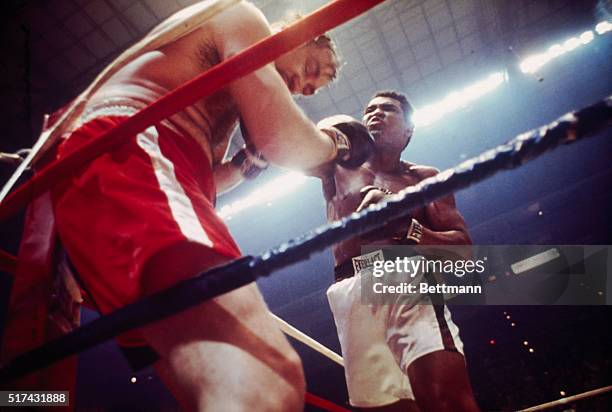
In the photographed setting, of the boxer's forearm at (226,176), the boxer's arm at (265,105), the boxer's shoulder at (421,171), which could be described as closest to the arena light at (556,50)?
the boxer's shoulder at (421,171)

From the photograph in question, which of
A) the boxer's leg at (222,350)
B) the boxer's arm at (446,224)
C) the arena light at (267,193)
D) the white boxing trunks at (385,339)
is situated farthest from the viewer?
the arena light at (267,193)

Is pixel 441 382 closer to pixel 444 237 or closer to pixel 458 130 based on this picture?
pixel 444 237

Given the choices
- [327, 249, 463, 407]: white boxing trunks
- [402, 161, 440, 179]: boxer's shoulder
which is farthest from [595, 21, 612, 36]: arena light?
[327, 249, 463, 407]: white boxing trunks

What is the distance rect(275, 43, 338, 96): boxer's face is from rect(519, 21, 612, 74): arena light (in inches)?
234

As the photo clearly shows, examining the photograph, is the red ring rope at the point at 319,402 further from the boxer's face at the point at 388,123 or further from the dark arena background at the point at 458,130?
the dark arena background at the point at 458,130

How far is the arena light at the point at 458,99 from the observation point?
6258 millimetres

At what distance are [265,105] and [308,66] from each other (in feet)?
1.85

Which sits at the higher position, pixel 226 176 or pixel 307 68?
pixel 307 68

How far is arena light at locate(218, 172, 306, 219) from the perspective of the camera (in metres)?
7.53

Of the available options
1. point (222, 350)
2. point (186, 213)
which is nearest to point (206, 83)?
point (186, 213)

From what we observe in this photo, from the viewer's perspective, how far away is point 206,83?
2.22ft

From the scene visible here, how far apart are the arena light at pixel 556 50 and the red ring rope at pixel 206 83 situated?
257 inches

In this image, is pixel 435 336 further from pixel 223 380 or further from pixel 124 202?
pixel 124 202

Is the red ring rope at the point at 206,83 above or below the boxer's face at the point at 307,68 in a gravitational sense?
below
